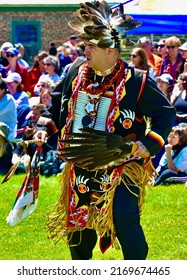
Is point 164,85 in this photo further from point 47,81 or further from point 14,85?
point 14,85

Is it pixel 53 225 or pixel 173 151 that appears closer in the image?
pixel 53 225

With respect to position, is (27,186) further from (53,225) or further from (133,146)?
(133,146)

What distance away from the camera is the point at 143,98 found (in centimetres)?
543

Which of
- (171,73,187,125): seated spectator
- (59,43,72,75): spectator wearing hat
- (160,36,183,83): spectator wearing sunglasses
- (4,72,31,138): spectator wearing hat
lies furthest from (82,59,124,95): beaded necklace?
(59,43,72,75): spectator wearing hat

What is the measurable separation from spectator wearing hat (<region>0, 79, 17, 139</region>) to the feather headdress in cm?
588

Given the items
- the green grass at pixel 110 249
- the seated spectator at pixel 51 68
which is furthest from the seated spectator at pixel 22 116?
the green grass at pixel 110 249

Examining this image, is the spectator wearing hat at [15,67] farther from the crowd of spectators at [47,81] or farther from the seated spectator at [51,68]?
the seated spectator at [51,68]

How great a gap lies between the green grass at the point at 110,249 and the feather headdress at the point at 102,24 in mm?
2115

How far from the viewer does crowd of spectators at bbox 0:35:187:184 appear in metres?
11.0

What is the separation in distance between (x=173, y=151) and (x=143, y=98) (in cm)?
485

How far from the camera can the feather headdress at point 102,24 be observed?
5.41 meters
